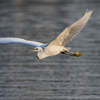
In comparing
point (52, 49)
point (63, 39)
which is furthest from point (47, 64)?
point (63, 39)

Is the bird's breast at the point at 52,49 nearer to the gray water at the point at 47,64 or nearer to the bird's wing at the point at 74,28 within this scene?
the bird's wing at the point at 74,28

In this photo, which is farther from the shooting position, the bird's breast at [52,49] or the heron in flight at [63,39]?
the bird's breast at [52,49]

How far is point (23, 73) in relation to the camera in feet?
35.9

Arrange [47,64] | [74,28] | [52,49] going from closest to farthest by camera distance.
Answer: [74,28] → [52,49] → [47,64]

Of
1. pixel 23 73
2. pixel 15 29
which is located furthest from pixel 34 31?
pixel 23 73

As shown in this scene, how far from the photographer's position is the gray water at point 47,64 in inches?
367

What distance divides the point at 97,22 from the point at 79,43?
152 inches

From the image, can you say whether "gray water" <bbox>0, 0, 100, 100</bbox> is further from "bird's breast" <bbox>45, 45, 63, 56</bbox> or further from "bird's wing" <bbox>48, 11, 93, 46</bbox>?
"bird's wing" <bbox>48, 11, 93, 46</bbox>

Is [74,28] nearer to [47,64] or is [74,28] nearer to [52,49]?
[52,49]

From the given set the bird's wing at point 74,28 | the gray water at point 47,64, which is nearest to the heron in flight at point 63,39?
the bird's wing at point 74,28

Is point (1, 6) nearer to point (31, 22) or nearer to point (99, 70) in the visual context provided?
point (31, 22)

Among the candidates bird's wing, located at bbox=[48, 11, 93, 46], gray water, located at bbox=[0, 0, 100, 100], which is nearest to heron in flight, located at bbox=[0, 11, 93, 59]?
bird's wing, located at bbox=[48, 11, 93, 46]

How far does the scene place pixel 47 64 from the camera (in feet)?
38.9

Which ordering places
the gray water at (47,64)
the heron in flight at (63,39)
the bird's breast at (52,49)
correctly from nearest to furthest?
1. the heron in flight at (63,39)
2. the bird's breast at (52,49)
3. the gray water at (47,64)
